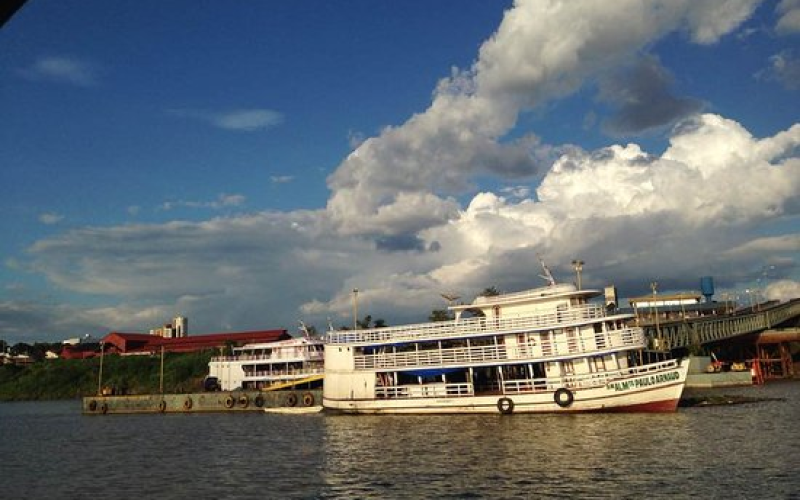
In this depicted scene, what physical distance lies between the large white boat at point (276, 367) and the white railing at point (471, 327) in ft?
55.8

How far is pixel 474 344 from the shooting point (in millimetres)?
43531

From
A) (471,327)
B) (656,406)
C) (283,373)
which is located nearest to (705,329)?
(656,406)

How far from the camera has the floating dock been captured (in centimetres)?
5500

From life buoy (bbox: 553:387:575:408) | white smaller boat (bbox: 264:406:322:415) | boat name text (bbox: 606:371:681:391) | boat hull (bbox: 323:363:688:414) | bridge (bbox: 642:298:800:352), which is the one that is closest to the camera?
boat name text (bbox: 606:371:681:391)

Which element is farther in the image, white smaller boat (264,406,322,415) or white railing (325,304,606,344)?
white smaller boat (264,406,322,415)

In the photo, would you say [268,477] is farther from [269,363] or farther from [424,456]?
[269,363]

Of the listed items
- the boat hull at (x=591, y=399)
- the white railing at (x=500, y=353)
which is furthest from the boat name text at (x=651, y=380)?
the white railing at (x=500, y=353)

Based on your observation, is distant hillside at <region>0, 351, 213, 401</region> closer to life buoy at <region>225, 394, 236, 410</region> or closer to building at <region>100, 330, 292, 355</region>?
building at <region>100, 330, 292, 355</region>

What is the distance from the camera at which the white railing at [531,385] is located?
37344 mm

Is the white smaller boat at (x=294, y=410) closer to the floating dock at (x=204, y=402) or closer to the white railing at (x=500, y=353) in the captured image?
the floating dock at (x=204, y=402)

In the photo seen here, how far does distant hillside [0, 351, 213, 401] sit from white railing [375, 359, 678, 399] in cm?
5243

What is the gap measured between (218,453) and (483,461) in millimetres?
14038

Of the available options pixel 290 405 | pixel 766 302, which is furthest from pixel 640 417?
pixel 766 302

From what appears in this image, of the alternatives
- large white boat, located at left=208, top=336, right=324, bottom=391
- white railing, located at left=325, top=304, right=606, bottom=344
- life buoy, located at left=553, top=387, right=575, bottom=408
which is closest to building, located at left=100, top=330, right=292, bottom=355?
large white boat, located at left=208, top=336, right=324, bottom=391
